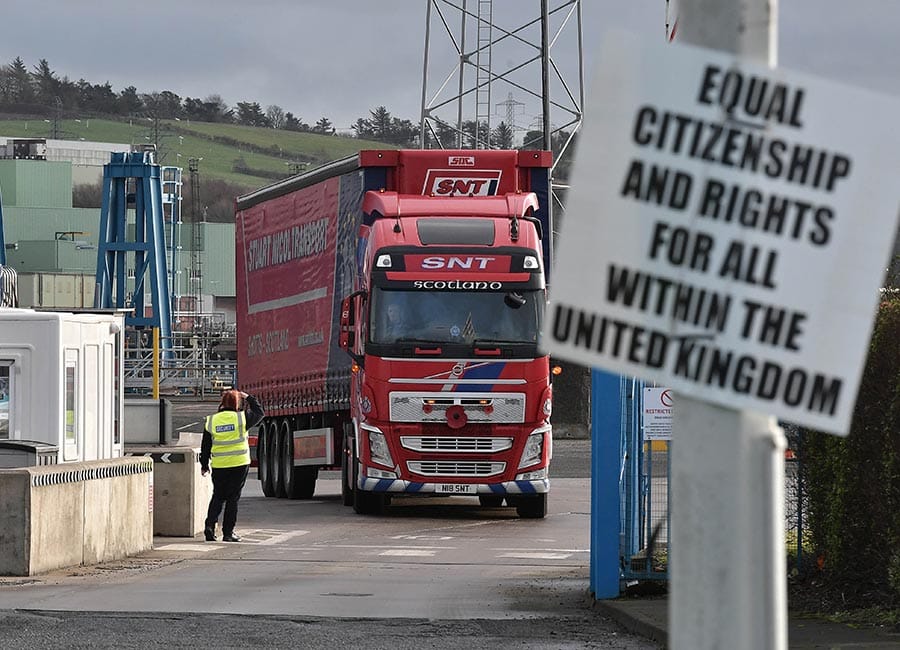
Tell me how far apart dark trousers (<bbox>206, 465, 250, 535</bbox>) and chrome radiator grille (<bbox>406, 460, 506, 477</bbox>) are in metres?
3.58

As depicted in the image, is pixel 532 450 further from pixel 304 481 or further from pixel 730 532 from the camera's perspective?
pixel 730 532

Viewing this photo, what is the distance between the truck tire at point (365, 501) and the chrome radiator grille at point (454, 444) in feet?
4.77

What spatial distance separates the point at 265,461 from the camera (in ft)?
99.9

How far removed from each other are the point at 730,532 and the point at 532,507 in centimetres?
2110

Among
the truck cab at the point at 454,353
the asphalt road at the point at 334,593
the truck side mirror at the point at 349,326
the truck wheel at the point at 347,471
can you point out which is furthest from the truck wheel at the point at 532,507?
the truck side mirror at the point at 349,326

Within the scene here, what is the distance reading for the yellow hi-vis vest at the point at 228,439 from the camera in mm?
20172

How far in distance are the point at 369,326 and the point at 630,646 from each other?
12.4 metres

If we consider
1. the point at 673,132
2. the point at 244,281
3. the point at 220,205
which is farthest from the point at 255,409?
the point at 220,205

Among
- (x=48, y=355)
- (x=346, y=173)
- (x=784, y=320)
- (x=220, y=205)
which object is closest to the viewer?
(x=784, y=320)

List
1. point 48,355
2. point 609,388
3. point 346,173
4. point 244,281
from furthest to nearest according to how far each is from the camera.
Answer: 1. point 244,281
2. point 346,173
3. point 48,355
4. point 609,388

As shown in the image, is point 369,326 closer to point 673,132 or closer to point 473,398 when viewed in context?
point 473,398

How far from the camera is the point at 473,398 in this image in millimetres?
23219

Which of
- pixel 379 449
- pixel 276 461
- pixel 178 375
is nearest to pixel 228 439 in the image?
pixel 379 449

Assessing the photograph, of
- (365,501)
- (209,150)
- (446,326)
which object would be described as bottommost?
(365,501)
